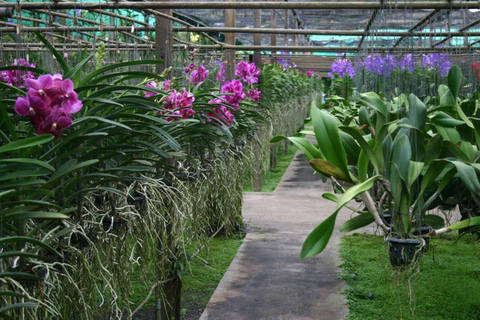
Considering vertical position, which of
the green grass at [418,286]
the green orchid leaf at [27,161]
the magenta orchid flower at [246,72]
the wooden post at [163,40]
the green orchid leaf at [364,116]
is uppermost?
the wooden post at [163,40]

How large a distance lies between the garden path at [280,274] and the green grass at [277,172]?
158 cm

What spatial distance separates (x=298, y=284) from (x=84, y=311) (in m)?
2.07

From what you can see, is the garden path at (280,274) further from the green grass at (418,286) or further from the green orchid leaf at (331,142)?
the green orchid leaf at (331,142)

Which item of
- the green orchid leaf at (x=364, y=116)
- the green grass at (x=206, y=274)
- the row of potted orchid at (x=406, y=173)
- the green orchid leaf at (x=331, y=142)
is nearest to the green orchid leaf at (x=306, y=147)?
the row of potted orchid at (x=406, y=173)

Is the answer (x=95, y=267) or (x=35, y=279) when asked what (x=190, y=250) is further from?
(x=35, y=279)

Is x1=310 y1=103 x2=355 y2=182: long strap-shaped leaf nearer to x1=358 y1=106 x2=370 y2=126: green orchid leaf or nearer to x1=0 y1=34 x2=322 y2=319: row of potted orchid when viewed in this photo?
x1=0 y1=34 x2=322 y2=319: row of potted orchid

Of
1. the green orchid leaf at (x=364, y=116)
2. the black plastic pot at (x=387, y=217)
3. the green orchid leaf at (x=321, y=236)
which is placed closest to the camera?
the green orchid leaf at (x=321, y=236)

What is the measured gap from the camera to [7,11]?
228 centimetres

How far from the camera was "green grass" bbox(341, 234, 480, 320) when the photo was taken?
10.2 ft

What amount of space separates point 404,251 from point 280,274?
6.36 ft

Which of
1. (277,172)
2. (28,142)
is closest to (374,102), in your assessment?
(28,142)

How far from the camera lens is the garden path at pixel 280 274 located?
10.3 feet

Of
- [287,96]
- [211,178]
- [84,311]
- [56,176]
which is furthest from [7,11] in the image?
[287,96]

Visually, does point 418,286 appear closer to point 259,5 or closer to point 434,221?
point 434,221
